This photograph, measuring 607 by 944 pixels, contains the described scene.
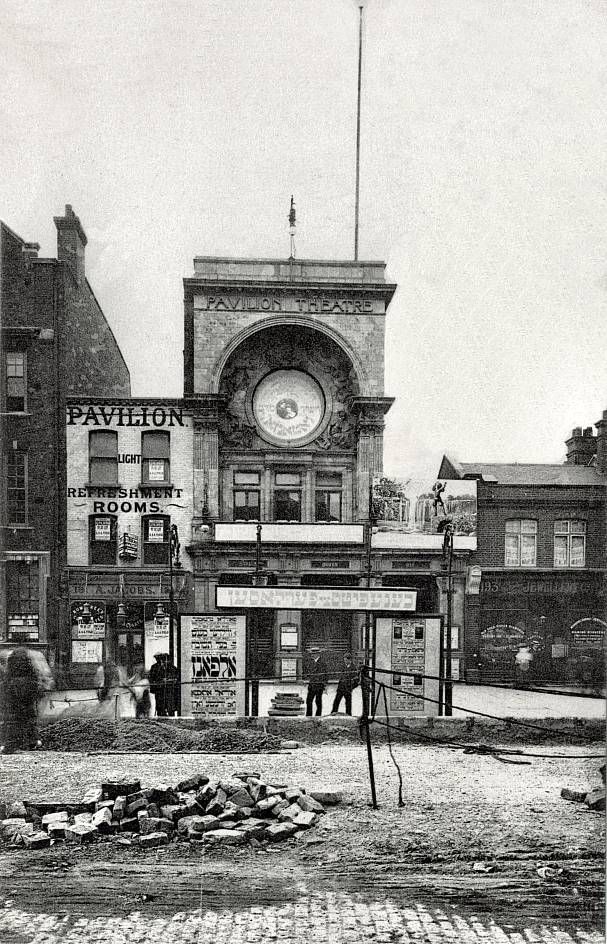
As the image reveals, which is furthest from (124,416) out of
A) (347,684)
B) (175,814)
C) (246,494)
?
(175,814)

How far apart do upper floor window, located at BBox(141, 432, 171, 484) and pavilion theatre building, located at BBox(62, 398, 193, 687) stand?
0.04 ft

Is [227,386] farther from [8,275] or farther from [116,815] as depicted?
[116,815]

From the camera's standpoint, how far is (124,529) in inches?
301

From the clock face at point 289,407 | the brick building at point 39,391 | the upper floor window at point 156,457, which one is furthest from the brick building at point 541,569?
the brick building at point 39,391

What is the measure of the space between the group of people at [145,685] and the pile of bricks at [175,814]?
0.92 m

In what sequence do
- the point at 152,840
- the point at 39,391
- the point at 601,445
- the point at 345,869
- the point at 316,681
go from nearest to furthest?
the point at 345,869 < the point at 152,840 < the point at 601,445 < the point at 39,391 < the point at 316,681

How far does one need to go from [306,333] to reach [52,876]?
6294 millimetres

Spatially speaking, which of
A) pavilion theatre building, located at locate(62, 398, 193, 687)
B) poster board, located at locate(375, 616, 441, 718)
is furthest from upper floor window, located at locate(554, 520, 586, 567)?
pavilion theatre building, located at locate(62, 398, 193, 687)

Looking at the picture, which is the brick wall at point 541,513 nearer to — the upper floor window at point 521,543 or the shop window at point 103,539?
the upper floor window at point 521,543

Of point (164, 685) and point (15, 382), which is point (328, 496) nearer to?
point (164, 685)

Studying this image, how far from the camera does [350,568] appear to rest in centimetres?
778

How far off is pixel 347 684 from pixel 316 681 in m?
0.38

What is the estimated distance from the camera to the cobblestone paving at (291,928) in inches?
225

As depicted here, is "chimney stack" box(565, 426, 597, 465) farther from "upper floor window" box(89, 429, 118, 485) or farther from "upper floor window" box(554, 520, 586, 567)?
"upper floor window" box(89, 429, 118, 485)
